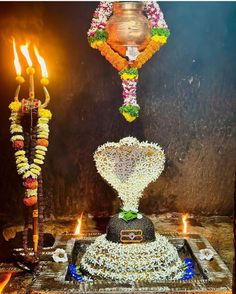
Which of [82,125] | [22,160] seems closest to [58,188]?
[82,125]

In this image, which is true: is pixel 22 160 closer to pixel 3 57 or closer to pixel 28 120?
pixel 28 120

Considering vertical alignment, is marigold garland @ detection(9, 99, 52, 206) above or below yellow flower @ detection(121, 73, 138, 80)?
below

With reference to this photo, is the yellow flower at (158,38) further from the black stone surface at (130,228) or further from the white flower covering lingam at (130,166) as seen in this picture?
the black stone surface at (130,228)

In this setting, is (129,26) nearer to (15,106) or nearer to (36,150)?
(15,106)

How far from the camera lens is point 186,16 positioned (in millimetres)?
5891

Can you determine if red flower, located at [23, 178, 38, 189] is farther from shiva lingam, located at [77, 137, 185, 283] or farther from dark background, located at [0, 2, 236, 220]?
dark background, located at [0, 2, 236, 220]

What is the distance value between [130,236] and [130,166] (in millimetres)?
588

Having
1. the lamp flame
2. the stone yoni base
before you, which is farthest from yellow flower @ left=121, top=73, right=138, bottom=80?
the lamp flame

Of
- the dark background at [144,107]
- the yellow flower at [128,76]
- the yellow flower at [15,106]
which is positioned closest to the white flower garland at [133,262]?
the yellow flower at [15,106]

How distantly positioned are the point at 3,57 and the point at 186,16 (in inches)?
91.4

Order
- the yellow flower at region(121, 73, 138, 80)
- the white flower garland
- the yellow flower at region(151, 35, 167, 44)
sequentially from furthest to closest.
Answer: the yellow flower at region(121, 73, 138, 80), the yellow flower at region(151, 35, 167, 44), the white flower garland

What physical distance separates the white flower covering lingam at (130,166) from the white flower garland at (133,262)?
1.15ft

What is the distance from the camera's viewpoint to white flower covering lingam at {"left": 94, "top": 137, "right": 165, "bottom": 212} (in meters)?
4.03

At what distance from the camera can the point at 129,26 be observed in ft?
15.1
